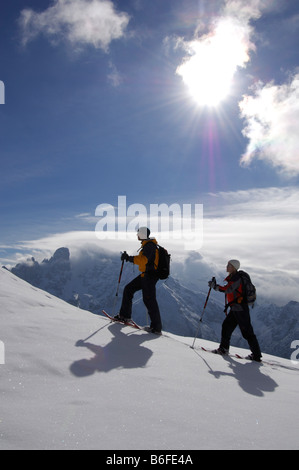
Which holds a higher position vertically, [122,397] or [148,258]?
[148,258]

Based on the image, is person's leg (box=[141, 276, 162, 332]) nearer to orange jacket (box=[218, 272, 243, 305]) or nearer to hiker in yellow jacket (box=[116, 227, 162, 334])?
hiker in yellow jacket (box=[116, 227, 162, 334])

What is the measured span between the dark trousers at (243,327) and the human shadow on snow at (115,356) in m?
2.97

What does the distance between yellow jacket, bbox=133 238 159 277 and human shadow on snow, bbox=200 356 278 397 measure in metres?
2.97

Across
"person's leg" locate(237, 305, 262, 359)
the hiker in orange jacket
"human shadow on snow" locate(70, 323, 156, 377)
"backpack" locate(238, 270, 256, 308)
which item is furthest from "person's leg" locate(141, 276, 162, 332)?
"backpack" locate(238, 270, 256, 308)

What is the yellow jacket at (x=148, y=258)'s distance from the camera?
828cm

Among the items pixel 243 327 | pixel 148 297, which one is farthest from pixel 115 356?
pixel 243 327

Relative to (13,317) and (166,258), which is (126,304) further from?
(13,317)

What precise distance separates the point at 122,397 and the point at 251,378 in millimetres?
3375

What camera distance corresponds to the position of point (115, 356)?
501cm

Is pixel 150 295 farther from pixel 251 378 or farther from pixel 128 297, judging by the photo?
pixel 251 378

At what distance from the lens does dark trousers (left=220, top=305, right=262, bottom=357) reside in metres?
8.16

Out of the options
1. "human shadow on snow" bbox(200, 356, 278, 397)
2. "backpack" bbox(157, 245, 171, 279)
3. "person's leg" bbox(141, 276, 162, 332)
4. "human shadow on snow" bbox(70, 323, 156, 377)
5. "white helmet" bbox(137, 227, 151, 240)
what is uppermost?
"white helmet" bbox(137, 227, 151, 240)

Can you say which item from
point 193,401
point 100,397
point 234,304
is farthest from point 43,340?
point 234,304
